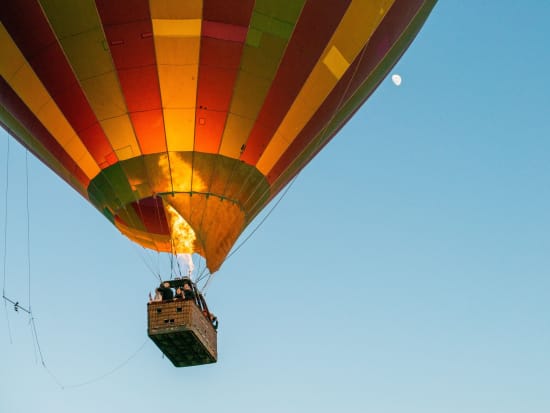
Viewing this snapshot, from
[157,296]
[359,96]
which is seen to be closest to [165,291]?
[157,296]

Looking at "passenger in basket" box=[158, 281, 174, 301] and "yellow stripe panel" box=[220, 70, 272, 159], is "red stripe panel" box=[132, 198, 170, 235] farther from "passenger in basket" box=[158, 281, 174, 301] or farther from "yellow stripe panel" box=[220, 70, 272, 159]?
"passenger in basket" box=[158, 281, 174, 301]

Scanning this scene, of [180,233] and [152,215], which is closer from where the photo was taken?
[180,233]

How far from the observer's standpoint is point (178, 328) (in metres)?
12.9

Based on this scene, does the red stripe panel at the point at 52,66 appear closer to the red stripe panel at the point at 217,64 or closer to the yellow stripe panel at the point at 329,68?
the red stripe panel at the point at 217,64

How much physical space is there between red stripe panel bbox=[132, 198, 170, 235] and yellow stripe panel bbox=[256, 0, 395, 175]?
156 cm

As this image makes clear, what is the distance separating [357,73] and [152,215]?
11.5ft

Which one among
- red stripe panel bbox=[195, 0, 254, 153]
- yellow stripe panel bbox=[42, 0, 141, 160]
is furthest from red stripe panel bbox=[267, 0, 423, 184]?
yellow stripe panel bbox=[42, 0, 141, 160]

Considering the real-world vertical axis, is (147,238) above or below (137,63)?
below

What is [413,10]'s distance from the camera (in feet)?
49.2

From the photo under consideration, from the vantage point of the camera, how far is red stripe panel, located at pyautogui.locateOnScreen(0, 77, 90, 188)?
45.6 ft

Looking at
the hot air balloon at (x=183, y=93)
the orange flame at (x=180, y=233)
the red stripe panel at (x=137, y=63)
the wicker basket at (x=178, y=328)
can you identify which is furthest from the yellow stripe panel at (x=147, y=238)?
the wicker basket at (x=178, y=328)

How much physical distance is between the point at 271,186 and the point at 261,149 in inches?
35.7

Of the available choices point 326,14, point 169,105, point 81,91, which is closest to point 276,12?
point 326,14

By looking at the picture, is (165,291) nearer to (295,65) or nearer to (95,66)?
(95,66)
